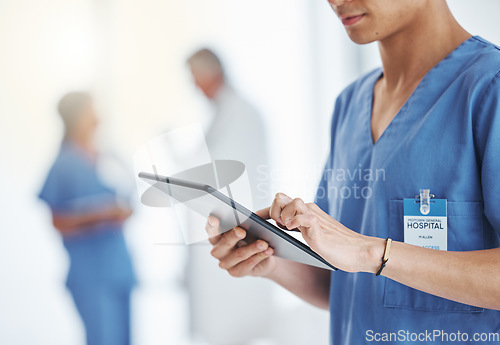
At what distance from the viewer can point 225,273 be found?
2.33m

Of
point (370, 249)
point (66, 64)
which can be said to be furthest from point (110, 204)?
point (370, 249)

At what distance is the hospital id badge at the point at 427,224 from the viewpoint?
698mm

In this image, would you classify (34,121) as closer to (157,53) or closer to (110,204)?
(110,204)

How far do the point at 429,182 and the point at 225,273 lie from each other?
1.73m

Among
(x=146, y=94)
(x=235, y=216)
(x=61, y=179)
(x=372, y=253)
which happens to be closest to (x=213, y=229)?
(x=235, y=216)

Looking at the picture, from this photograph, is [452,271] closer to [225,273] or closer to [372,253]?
[372,253]

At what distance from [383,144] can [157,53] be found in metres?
1.69

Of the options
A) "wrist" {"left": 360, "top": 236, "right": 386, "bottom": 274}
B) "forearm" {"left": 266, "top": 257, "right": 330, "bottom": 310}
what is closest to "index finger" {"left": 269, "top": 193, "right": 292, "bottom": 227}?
"wrist" {"left": 360, "top": 236, "right": 386, "bottom": 274}

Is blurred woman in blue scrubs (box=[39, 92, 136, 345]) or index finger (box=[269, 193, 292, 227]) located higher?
index finger (box=[269, 193, 292, 227])

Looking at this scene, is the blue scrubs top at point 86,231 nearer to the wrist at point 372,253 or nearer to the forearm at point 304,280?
the forearm at point 304,280

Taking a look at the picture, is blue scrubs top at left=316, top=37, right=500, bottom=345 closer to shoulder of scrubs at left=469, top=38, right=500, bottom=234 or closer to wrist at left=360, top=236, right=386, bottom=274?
shoulder of scrubs at left=469, top=38, right=500, bottom=234

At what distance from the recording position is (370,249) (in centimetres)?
60

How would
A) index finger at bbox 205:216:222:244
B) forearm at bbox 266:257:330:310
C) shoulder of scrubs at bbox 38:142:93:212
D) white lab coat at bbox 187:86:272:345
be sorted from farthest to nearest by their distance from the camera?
white lab coat at bbox 187:86:272:345, shoulder of scrubs at bbox 38:142:93:212, forearm at bbox 266:257:330:310, index finger at bbox 205:216:222:244

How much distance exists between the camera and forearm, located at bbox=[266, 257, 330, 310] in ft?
2.93
